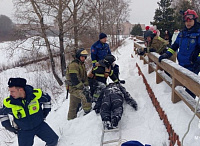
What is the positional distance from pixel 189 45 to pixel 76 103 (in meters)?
3.09

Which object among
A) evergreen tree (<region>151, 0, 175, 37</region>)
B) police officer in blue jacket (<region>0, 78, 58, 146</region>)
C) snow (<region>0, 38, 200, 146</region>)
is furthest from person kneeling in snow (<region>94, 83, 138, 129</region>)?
evergreen tree (<region>151, 0, 175, 37</region>)

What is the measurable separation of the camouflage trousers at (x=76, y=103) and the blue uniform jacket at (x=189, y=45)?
2446 mm

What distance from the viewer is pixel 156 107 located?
367 centimetres

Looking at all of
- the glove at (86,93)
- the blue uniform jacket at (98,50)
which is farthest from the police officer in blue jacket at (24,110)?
the blue uniform jacket at (98,50)

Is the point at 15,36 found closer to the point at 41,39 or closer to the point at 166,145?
the point at 41,39

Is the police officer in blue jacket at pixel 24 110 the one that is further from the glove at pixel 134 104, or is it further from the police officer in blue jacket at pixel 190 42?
the police officer in blue jacket at pixel 190 42

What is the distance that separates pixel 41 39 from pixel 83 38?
4733 mm

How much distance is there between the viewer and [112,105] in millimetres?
3785

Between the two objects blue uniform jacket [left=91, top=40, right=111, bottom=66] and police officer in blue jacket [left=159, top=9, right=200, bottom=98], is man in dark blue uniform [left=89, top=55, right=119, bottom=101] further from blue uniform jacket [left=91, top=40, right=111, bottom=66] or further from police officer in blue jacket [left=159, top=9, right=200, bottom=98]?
police officer in blue jacket [left=159, top=9, right=200, bottom=98]

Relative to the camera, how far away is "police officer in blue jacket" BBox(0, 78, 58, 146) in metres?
3.09

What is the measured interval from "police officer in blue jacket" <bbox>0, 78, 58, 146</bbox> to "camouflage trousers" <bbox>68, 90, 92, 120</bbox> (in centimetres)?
125

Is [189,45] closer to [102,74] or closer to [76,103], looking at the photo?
[102,74]

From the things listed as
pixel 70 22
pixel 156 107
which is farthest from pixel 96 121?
pixel 70 22

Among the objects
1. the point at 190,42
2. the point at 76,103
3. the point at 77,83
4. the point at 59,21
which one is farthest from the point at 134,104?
the point at 59,21
